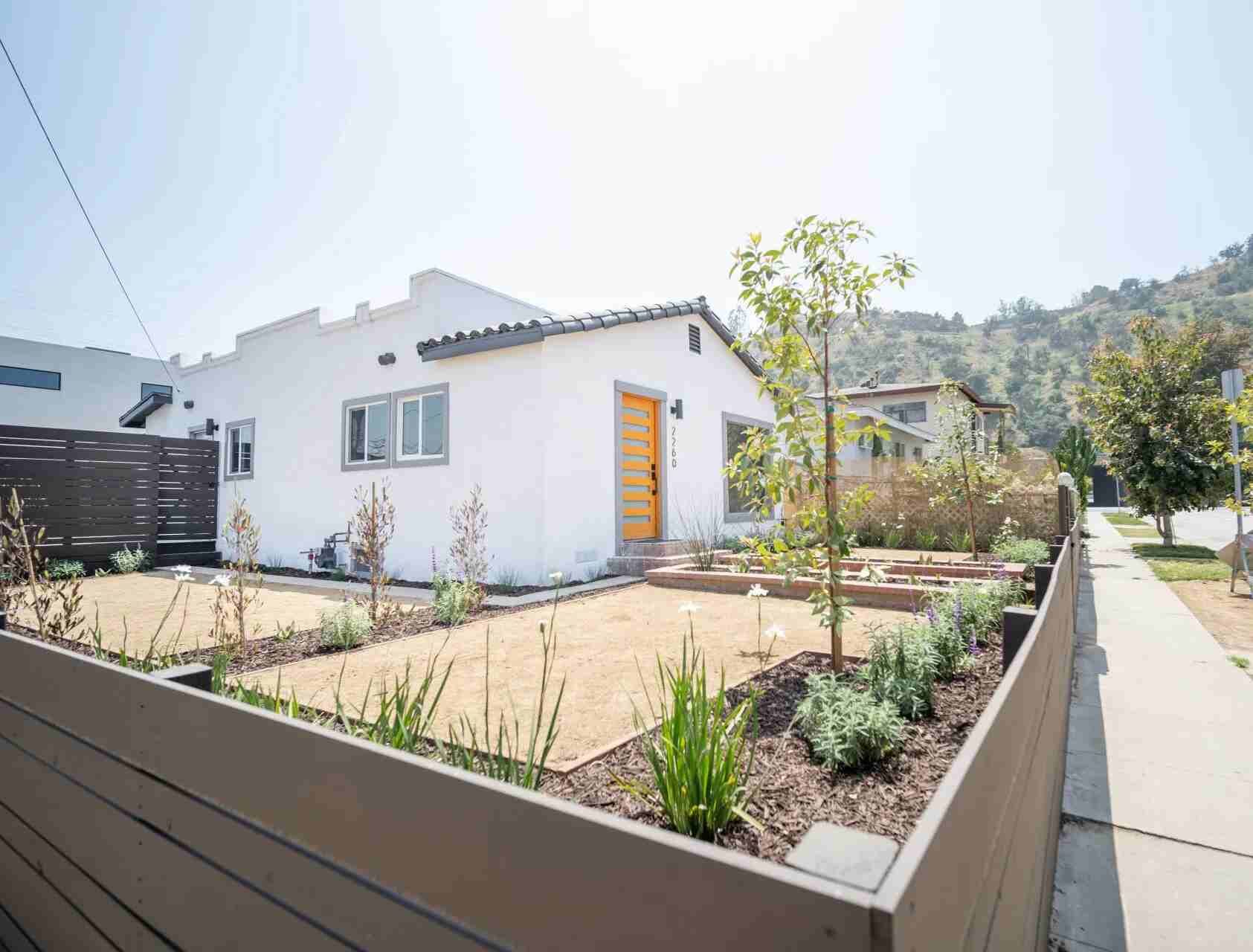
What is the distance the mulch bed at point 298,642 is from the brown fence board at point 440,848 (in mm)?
2894

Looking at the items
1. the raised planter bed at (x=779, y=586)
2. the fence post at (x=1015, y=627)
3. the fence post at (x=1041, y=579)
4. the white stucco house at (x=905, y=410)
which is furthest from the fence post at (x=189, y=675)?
the white stucco house at (x=905, y=410)

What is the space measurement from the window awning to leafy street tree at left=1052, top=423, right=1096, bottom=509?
2596 cm

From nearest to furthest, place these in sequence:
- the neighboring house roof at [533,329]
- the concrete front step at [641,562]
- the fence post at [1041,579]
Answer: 1. the fence post at [1041,579]
2. the neighboring house roof at [533,329]
3. the concrete front step at [641,562]

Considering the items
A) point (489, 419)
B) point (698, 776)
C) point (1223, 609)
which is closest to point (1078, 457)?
point (1223, 609)

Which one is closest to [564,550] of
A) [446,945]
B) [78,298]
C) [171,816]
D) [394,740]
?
[394,740]

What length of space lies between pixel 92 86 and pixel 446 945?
14645 millimetres

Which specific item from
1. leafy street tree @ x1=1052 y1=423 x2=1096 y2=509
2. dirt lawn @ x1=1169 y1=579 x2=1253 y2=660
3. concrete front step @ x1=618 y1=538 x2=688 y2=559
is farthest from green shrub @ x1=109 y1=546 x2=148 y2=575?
leafy street tree @ x1=1052 y1=423 x2=1096 y2=509

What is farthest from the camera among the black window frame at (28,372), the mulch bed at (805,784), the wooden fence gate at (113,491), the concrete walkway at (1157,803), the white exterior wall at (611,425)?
the black window frame at (28,372)

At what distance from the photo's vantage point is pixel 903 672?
9.98 ft

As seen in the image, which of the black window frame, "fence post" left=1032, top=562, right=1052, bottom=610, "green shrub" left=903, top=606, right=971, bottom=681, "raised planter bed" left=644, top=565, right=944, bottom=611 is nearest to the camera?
"green shrub" left=903, top=606, right=971, bottom=681

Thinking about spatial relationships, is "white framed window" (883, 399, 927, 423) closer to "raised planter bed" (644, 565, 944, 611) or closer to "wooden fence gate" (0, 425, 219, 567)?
"raised planter bed" (644, 565, 944, 611)

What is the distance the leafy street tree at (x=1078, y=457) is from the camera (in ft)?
63.4

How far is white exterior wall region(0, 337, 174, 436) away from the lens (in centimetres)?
2497

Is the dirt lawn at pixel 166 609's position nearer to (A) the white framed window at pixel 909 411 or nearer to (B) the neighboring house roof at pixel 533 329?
(B) the neighboring house roof at pixel 533 329
